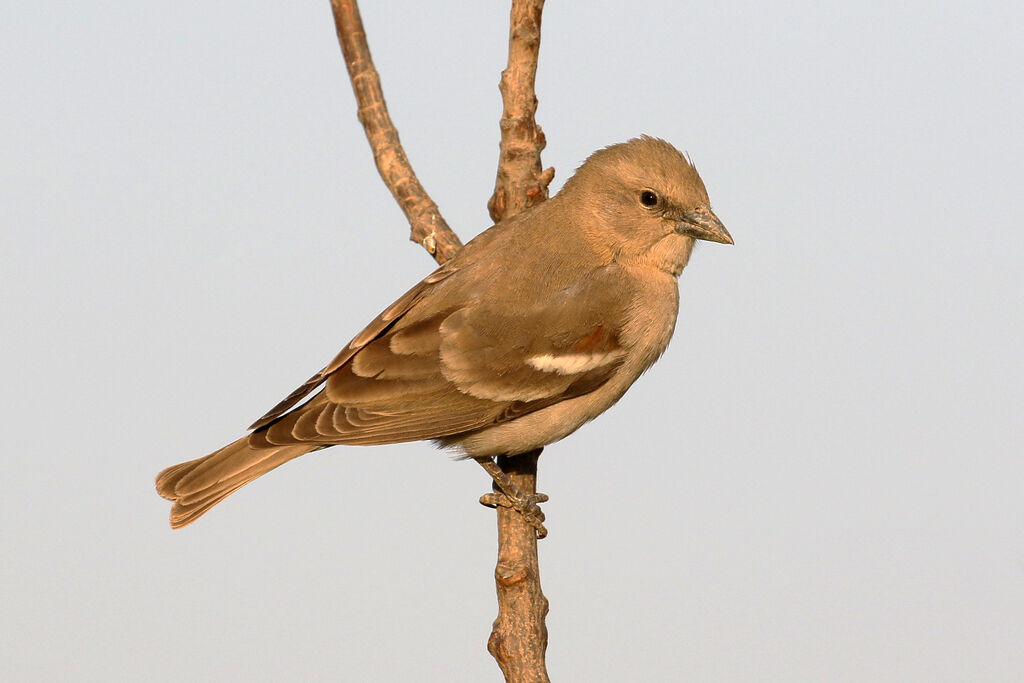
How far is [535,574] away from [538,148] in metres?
2.66

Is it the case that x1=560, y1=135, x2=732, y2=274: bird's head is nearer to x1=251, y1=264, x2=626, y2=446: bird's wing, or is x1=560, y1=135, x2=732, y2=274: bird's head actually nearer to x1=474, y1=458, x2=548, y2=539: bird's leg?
x1=251, y1=264, x2=626, y2=446: bird's wing

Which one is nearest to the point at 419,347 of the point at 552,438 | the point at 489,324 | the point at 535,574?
the point at 489,324

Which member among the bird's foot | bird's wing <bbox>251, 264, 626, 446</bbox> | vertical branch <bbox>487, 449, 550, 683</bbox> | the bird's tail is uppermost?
bird's wing <bbox>251, 264, 626, 446</bbox>

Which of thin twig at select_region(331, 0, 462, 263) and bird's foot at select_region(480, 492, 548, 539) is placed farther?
thin twig at select_region(331, 0, 462, 263)

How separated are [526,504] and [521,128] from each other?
7.66 ft

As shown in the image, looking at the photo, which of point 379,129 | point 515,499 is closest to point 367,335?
point 515,499

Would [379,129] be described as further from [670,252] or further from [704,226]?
[704,226]

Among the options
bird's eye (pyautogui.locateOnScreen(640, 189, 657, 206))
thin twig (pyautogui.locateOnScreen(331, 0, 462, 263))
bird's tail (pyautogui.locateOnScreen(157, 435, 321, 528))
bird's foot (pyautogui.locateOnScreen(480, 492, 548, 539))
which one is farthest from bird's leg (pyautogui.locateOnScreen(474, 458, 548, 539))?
bird's eye (pyautogui.locateOnScreen(640, 189, 657, 206))

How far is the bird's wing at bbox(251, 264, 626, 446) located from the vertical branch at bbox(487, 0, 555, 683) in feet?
1.98

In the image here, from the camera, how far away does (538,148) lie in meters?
6.98

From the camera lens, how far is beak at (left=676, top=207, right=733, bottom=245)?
636 centimetres

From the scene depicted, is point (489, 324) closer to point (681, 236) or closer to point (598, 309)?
point (598, 309)

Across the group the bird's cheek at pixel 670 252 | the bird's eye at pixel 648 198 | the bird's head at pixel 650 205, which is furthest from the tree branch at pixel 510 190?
the bird's cheek at pixel 670 252

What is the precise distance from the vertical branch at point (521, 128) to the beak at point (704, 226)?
1.03 metres
